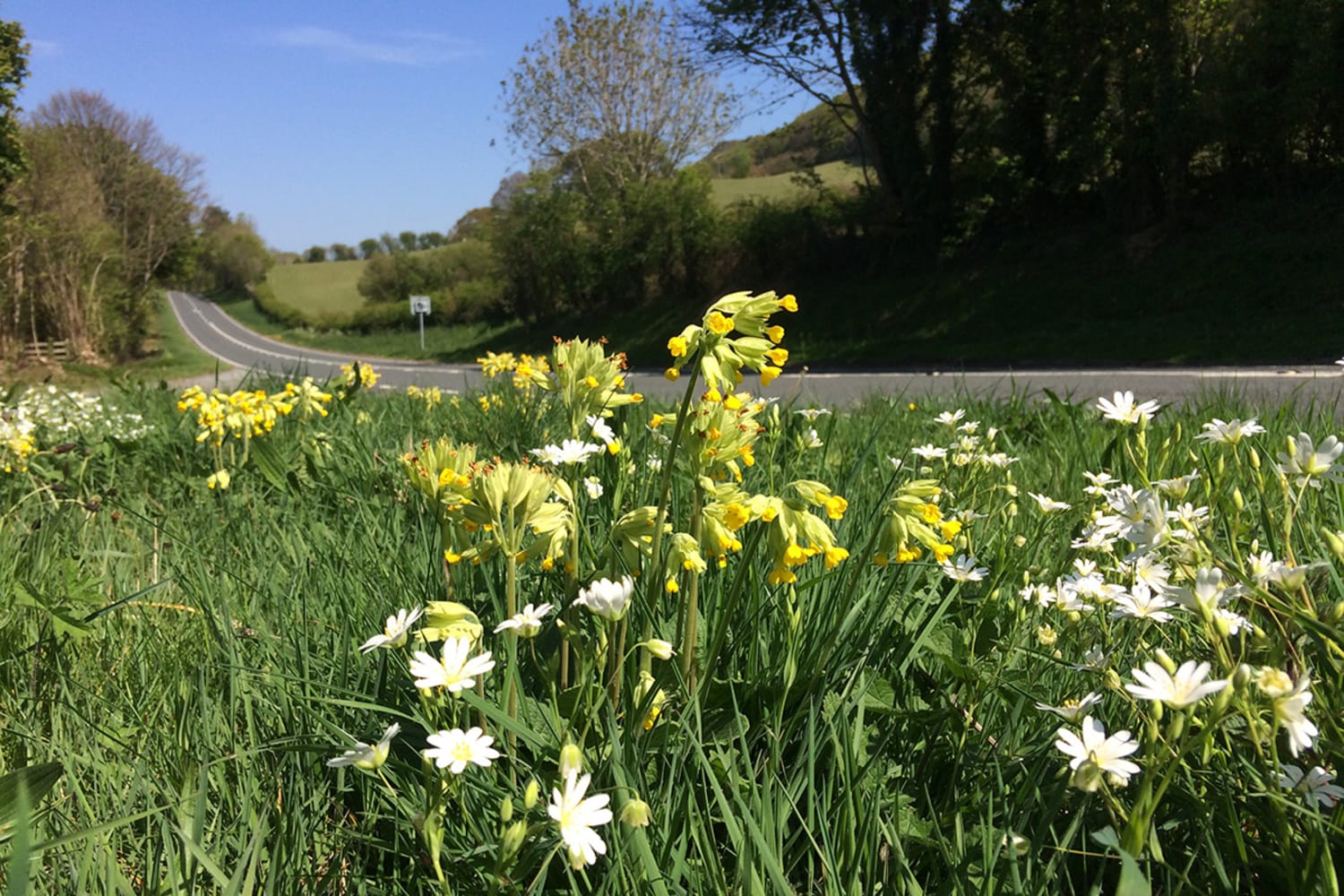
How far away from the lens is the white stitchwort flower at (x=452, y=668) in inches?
34.6

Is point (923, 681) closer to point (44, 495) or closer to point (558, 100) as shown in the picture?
point (44, 495)

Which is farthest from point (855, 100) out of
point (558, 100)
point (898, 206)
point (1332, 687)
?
point (1332, 687)

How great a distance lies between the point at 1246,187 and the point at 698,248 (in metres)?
11.6

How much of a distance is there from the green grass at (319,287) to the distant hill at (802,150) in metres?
22.8

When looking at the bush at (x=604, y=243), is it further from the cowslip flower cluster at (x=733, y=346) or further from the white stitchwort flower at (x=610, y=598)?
the white stitchwort flower at (x=610, y=598)

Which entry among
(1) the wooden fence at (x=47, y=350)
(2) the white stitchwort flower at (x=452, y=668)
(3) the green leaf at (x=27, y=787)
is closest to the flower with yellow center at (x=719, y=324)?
(2) the white stitchwort flower at (x=452, y=668)

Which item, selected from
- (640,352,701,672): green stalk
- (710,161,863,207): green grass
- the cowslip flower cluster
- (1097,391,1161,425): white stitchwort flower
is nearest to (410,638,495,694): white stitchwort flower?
(640,352,701,672): green stalk

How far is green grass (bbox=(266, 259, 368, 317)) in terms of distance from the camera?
4875 centimetres

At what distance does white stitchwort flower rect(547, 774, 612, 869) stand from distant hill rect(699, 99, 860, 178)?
1936 centimetres

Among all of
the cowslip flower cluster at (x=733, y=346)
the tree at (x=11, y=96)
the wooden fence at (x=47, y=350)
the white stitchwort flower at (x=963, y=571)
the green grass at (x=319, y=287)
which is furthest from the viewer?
the green grass at (x=319, y=287)

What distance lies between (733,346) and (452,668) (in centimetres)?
54

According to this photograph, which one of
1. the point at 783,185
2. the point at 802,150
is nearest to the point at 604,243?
Result: the point at 783,185

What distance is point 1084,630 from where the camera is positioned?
4.87 ft

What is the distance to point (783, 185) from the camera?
83.4ft
